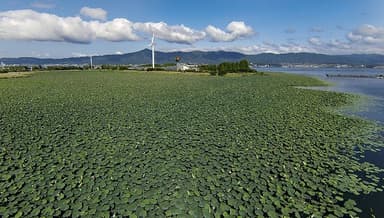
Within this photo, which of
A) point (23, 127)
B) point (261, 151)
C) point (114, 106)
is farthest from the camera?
point (114, 106)

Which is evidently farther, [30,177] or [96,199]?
[30,177]

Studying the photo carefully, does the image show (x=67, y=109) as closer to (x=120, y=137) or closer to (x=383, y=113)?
(x=120, y=137)

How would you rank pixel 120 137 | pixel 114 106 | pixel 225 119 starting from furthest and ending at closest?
pixel 114 106
pixel 225 119
pixel 120 137

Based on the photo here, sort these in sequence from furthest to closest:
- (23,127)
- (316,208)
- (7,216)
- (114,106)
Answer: (114,106) → (23,127) → (316,208) → (7,216)

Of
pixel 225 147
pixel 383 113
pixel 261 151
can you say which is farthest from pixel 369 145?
pixel 383 113

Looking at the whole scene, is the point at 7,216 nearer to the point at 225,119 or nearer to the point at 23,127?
the point at 23,127

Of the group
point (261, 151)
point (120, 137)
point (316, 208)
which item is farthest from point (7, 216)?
point (261, 151)
